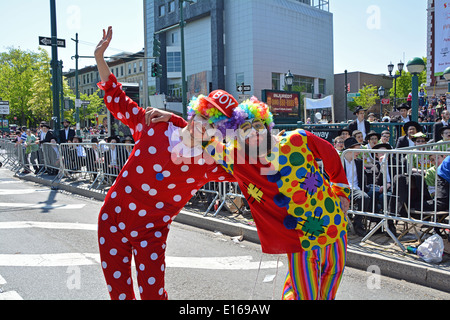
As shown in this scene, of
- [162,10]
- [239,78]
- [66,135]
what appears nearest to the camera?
[66,135]

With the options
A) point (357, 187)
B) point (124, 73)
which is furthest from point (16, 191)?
point (124, 73)

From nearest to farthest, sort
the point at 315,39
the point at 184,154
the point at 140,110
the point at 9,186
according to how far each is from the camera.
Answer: the point at 184,154 < the point at 140,110 < the point at 9,186 < the point at 315,39

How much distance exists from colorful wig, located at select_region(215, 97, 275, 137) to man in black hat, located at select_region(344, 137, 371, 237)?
379 cm

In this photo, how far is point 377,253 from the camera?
16.6 feet

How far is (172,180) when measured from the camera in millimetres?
2502

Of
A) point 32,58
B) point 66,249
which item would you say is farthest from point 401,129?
point 32,58

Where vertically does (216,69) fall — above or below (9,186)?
above

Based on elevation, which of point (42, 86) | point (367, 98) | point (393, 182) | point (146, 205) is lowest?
point (393, 182)

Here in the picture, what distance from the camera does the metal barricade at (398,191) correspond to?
16.8ft

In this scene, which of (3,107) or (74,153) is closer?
(74,153)

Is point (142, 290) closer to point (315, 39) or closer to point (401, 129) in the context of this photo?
point (401, 129)

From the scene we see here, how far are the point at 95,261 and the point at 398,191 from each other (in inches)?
159

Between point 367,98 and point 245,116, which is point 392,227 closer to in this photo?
point 245,116

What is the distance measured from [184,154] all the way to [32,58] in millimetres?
52686
